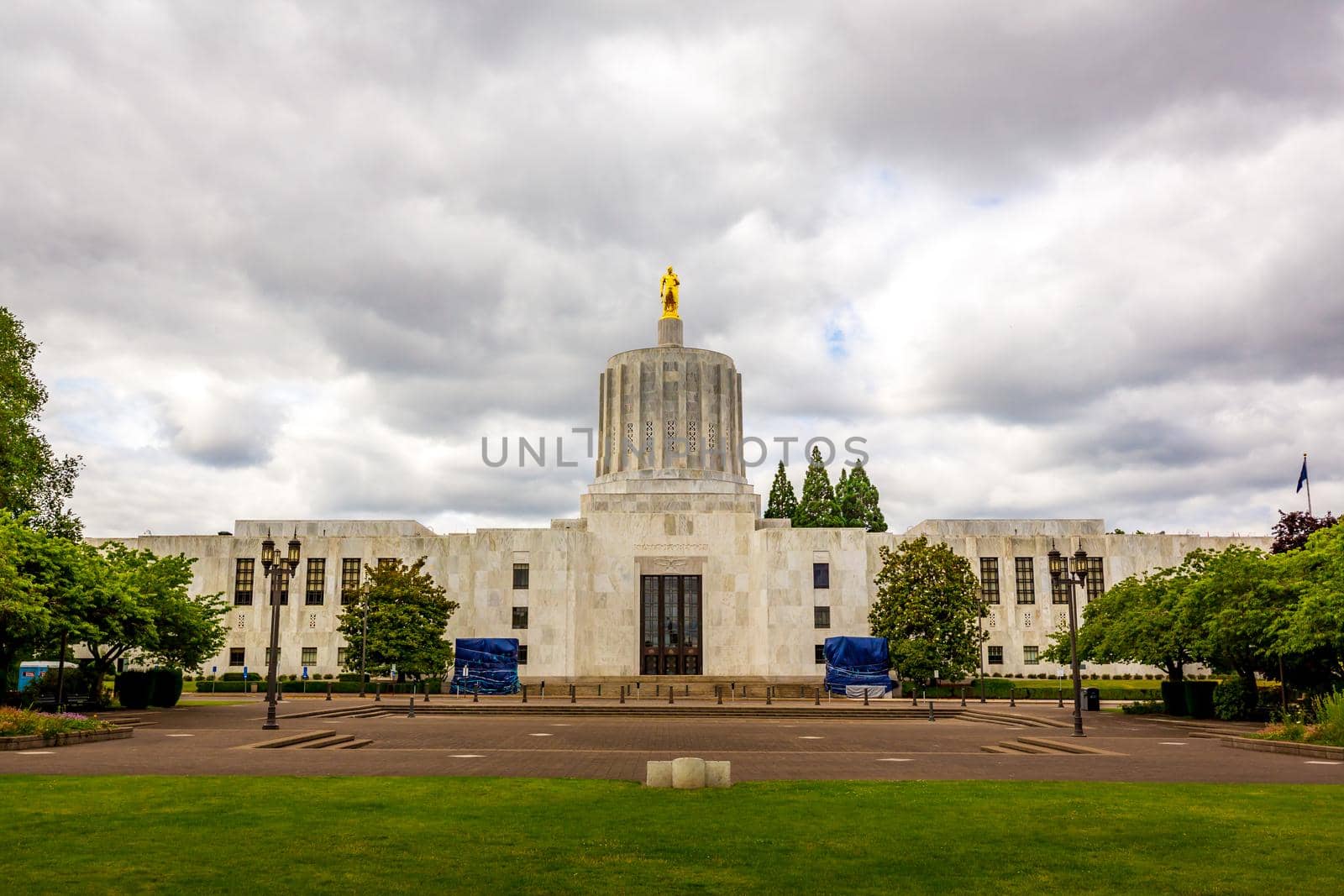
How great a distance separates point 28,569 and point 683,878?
90.0 ft

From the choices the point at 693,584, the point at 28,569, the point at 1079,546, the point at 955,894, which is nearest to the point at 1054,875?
the point at 955,894

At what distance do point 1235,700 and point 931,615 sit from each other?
750 inches

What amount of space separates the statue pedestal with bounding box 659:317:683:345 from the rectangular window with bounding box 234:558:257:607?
99.9 feet

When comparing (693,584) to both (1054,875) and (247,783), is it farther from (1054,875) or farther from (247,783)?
(1054,875)

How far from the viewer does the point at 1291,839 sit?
11.2 metres

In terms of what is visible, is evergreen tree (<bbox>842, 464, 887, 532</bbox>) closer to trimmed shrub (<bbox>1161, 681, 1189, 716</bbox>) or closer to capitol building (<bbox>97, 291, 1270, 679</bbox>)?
capitol building (<bbox>97, 291, 1270, 679</bbox>)

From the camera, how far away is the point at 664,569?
6084 centimetres

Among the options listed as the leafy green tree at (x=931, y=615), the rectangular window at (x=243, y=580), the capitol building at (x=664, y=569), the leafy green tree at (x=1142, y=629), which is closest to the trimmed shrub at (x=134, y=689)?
the capitol building at (x=664, y=569)

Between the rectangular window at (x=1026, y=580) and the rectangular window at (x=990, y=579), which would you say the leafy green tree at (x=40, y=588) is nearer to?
the rectangular window at (x=990, y=579)

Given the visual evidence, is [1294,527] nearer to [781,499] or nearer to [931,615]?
[931,615]

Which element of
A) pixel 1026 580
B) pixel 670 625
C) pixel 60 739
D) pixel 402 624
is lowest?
pixel 60 739

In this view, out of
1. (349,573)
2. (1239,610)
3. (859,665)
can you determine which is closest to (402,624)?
(349,573)

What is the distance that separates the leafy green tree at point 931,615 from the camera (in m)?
50.8

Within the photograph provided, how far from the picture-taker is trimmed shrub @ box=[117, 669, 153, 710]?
123 ft
